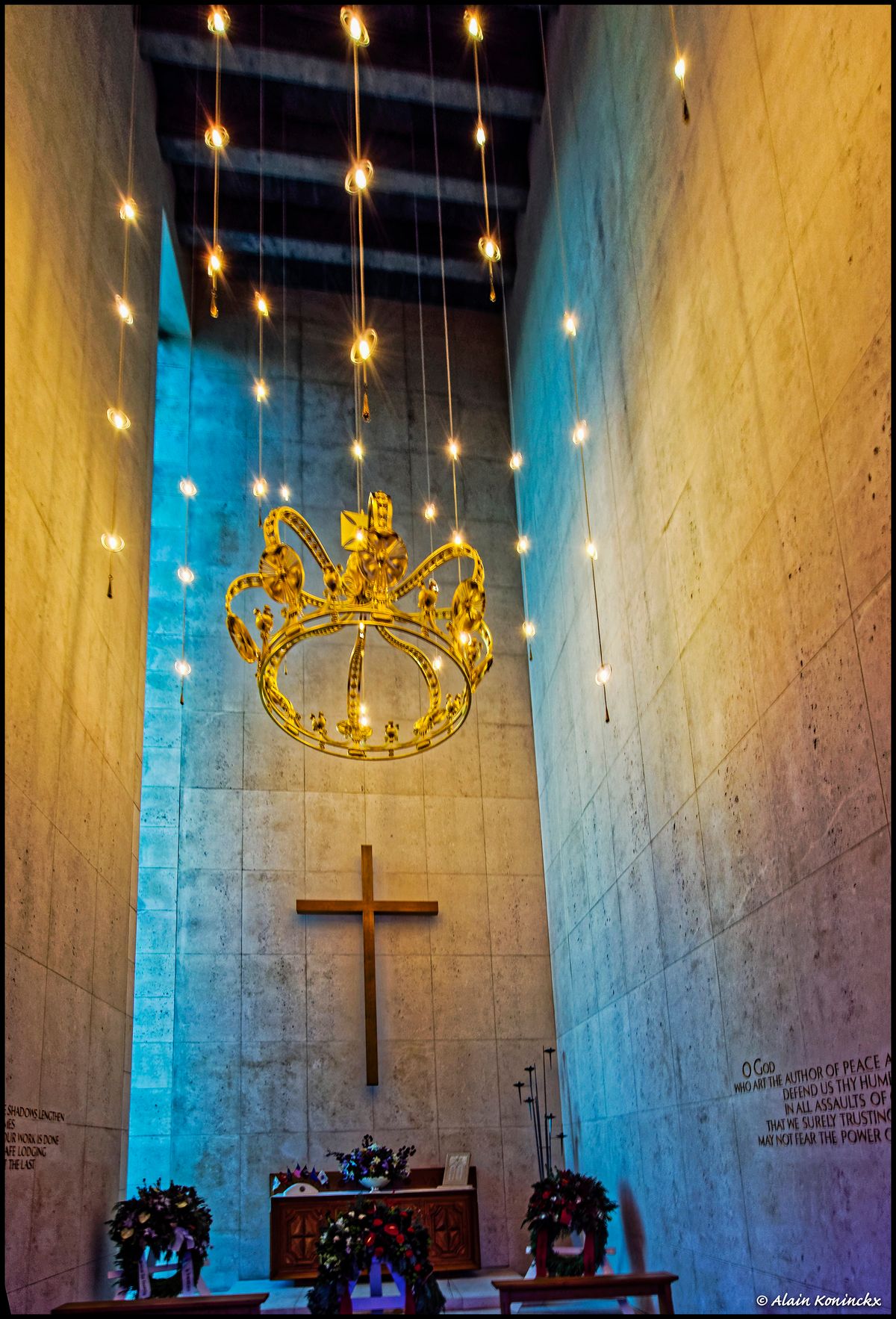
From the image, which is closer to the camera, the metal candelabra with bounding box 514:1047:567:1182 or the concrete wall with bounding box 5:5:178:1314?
the concrete wall with bounding box 5:5:178:1314

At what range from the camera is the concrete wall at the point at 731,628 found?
4.54 m

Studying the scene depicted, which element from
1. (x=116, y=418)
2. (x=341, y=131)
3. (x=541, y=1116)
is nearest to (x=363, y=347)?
(x=116, y=418)

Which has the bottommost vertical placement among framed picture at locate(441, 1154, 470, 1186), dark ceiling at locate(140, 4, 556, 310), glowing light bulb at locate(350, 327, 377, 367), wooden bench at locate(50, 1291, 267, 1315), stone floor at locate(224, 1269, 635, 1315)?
stone floor at locate(224, 1269, 635, 1315)

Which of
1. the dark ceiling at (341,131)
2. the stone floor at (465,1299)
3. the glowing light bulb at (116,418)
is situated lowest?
the stone floor at (465,1299)

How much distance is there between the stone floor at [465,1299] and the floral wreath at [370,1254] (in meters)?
0.56

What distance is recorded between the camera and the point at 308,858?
418 inches

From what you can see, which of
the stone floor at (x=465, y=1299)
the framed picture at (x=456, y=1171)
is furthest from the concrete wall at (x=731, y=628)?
the framed picture at (x=456, y=1171)

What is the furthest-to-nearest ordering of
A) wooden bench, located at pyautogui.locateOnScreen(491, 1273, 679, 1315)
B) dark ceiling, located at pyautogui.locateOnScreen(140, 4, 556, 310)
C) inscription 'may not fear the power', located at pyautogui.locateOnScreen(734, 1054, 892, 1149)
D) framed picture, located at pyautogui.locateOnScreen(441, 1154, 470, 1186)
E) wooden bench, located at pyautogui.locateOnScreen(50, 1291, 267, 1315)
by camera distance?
dark ceiling, located at pyautogui.locateOnScreen(140, 4, 556, 310), framed picture, located at pyautogui.locateOnScreen(441, 1154, 470, 1186), wooden bench, located at pyautogui.locateOnScreen(491, 1273, 679, 1315), wooden bench, located at pyautogui.locateOnScreen(50, 1291, 267, 1315), inscription 'may not fear the power', located at pyautogui.locateOnScreen(734, 1054, 892, 1149)

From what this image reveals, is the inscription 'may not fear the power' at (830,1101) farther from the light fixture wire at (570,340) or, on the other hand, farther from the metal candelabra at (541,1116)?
the metal candelabra at (541,1116)

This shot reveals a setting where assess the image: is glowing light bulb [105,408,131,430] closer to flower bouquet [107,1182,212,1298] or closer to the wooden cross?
the wooden cross

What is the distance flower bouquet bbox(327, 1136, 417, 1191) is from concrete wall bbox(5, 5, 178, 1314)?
6.07 ft

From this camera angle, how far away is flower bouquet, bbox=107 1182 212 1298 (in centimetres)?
694

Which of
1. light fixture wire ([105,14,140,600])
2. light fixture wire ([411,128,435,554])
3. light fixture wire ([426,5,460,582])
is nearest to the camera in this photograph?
light fixture wire ([105,14,140,600])

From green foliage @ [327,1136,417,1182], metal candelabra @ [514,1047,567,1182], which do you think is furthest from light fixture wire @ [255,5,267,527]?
metal candelabra @ [514,1047,567,1182]
